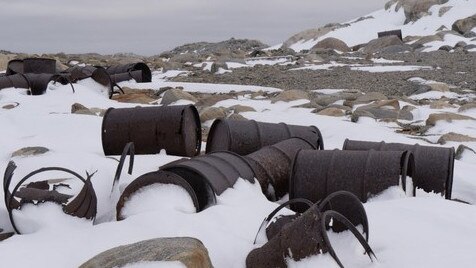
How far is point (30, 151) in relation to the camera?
623 cm

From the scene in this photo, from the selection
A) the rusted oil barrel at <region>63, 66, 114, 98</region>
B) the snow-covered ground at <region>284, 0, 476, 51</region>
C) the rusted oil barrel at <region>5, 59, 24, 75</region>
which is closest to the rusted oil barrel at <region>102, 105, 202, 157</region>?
the rusted oil barrel at <region>63, 66, 114, 98</region>

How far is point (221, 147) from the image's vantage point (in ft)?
19.3

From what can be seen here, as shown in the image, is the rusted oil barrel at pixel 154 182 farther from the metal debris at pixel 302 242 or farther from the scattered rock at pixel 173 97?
the scattered rock at pixel 173 97

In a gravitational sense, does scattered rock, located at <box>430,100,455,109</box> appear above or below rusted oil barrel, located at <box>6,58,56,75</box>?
below

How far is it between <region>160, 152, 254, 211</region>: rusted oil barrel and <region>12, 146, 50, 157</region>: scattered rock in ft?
7.04

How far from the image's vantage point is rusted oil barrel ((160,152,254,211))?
4.34 metres

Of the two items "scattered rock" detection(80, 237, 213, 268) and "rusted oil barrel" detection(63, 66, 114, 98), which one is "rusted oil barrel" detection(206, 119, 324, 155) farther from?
"rusted oil barrel" detection(63, 66, 114, 98)

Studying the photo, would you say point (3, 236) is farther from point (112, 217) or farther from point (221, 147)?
point (221, 147)

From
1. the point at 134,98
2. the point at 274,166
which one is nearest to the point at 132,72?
the point at 134,98

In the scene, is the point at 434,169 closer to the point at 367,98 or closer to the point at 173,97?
the point at 367,98

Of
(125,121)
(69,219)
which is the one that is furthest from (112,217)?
(125,121)

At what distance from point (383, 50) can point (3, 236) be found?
20493mm

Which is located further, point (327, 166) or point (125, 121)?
point (125, 121)

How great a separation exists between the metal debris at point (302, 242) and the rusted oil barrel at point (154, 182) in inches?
38.1
